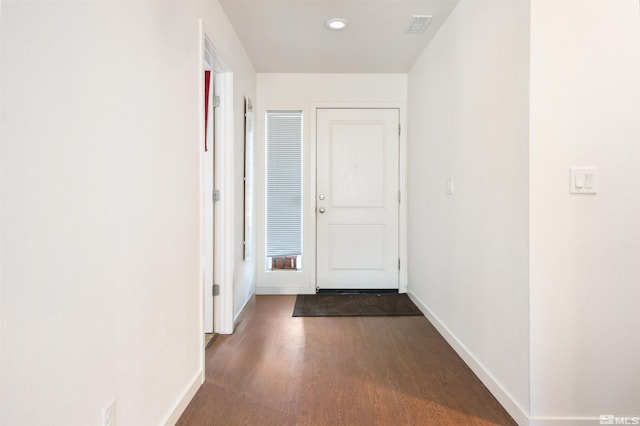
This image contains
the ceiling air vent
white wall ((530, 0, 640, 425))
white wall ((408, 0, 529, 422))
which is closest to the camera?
white wall ((530, 0, 640, 425))

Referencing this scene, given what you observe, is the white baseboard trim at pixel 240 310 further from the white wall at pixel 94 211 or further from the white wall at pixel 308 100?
the white wall at pixel 94 211

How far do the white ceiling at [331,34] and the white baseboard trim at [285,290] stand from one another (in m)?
2.27

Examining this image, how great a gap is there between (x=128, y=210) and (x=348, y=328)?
212 cm

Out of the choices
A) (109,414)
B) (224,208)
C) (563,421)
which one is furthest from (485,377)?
(224,208)

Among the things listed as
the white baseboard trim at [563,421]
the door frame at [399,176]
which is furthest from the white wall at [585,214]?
the door frame at [399,176]

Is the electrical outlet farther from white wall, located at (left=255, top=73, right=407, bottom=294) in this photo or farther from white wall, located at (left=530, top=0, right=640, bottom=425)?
white wall, located at (left=255, top=73, right=407, bottom=294)

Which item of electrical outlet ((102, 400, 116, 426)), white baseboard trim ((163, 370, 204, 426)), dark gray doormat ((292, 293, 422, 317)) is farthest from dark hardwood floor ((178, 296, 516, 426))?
electrical outlet ((102, 400, 116, 426))

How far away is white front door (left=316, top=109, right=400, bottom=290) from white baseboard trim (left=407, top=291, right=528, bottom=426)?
1.12m

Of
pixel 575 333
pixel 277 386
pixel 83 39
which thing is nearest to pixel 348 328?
pixel 277 386

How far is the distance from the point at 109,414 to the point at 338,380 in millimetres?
1239

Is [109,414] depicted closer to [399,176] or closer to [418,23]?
[418,23]

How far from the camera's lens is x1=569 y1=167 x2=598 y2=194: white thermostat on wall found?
1.62 m

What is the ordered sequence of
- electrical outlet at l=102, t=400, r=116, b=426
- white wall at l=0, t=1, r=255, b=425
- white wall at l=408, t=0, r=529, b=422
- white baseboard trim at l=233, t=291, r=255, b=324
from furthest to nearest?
white baseboard trim at l=233, t=291, r=255, b=324 < white wall at l=408, t=0, r=529, b=422 < electrical outlet at l=102, t=400, r=116, b=426 < white wall at l=0, t=1, r=255, b=425

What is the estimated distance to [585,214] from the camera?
1632 millimetres
